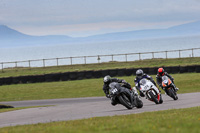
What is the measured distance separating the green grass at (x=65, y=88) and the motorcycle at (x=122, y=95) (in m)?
12.2

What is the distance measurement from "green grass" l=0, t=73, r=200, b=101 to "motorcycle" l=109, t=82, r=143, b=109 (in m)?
12.2

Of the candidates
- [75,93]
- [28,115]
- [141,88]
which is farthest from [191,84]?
[28,115]

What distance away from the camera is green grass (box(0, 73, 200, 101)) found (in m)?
30.1

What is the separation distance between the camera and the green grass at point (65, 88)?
3014cm

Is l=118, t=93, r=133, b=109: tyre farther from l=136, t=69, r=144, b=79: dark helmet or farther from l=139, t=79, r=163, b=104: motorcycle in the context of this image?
l=136, t=69, r=144, b=79: dark helmet

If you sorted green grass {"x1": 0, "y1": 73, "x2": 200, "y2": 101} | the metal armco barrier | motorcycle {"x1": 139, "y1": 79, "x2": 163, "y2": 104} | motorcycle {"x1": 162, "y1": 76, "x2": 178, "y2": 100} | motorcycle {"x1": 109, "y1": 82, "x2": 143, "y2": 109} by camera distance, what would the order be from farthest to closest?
the metal armco barrier, green grass {"x1": 0, "y1": 73, "x2": 200, "y2": 101}, motorcycle {"x1": 162, "y1": 76, "x2": 178, "y2": 100}, motorcycle {"x1": 139, "y1": 79, "x2": 163, "y2": 104}, motorcycle {"x1": 109, "y1": 82, "x2": 143, "y2": 109}

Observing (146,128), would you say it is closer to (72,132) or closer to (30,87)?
(72,132)

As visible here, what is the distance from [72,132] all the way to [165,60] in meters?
39.1

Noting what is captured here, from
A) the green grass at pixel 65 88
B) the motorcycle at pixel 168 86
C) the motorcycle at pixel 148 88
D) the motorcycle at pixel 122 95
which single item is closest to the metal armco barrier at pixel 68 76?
the green grass at pixel 65 88

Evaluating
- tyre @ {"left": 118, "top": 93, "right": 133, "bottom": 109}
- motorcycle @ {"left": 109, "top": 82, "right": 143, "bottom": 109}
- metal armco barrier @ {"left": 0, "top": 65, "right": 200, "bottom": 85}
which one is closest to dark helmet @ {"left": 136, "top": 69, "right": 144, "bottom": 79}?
motorcycle @ {"left": 109, "top": 82, "right": 143, "bottom": 109}

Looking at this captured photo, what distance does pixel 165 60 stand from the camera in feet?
157

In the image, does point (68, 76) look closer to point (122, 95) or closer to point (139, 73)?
point (139, 73)

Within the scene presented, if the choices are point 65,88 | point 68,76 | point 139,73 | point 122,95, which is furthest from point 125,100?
point 68,76

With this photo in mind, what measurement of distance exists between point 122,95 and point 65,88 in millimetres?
17675
